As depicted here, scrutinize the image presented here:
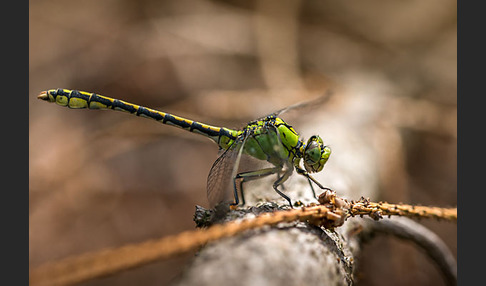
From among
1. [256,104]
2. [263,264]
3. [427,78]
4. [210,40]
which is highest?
[210,40]

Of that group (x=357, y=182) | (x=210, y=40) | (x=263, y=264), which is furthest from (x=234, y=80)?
(x=263, y=264)

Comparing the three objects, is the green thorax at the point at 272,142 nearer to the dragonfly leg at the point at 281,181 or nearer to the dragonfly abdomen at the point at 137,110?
the dragonfly leg at the point at 281,181

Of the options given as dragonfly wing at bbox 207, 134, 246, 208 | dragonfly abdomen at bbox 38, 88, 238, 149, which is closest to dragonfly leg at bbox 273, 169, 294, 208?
dragonfly wing at bbox 207, 134, 246, 208

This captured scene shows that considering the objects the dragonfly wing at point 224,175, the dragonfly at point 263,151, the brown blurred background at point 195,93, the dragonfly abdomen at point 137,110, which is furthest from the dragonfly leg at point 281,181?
the brown blurred background at point 195,93

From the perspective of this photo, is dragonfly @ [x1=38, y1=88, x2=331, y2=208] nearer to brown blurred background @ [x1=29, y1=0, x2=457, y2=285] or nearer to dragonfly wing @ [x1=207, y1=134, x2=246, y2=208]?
dragonfly wing @ [x1=207, y1=134, x2=246, y2=208]

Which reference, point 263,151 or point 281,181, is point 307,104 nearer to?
point 263,151

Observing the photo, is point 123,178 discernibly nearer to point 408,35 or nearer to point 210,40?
point 210,40
